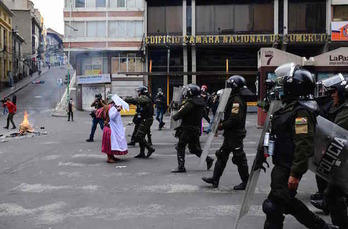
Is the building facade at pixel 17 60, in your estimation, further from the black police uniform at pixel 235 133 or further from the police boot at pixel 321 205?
the police boot at pixel 321 205

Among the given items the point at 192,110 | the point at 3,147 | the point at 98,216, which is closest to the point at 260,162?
the point at 98,216

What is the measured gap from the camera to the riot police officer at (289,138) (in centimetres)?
390

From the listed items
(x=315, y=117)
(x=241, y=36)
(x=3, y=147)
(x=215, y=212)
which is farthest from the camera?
(x=241, y=36)

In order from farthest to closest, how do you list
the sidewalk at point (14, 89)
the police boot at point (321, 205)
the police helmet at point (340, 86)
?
the sidewalk at point (14, 89) < the police boot at point (321, 205) < the police helmet at point (340, 86)

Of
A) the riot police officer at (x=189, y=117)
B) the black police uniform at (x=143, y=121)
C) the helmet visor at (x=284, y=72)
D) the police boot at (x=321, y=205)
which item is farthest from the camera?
the black police uniform at (x=143, y=121)

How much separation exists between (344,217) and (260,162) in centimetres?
108

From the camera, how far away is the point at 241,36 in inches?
1388

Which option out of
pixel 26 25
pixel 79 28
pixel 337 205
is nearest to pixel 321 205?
pixel 337 205

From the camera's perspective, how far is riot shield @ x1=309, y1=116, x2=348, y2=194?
396 centimetres

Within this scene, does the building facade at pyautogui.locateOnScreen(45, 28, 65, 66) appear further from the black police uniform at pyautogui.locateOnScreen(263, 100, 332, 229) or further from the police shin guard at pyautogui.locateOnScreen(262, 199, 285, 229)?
the police shin guard at pyautogui.locateOnScreen(262, 199, 285, 229)

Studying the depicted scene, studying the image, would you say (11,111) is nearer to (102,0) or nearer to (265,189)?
(265,189)

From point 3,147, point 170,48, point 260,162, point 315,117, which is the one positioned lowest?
point 3,147

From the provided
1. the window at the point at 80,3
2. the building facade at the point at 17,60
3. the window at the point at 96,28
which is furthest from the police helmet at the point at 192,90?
the building facade at the point at 17,60

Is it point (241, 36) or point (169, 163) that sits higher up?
point (241, 36)
